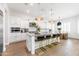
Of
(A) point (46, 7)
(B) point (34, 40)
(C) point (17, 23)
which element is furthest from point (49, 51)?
(C) point (17, 23)

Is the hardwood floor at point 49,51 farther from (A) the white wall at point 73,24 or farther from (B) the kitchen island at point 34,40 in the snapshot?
(A) the white wall at point 73,24

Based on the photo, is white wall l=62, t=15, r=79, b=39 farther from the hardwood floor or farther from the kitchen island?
the kitchen island

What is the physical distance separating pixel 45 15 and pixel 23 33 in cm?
251

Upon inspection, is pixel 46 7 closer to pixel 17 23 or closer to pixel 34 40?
pixel 34 40

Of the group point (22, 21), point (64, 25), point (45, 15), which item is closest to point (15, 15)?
point (22, 21)

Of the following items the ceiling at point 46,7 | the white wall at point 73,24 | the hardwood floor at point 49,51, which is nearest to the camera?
the hardwood floor at point 49,51

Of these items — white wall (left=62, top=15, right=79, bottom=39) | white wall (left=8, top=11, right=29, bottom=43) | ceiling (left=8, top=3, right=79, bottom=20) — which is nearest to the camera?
ceiling (left=8, top=3, right=79, bottom=20)

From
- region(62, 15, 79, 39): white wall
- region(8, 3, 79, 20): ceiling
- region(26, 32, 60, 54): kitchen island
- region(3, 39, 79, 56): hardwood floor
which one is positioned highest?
region(8, 3, 79, 20): ceiling

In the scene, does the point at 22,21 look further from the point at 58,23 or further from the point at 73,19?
the point at 73,19

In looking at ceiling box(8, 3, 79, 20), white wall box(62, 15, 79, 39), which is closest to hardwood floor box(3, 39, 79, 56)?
white wall box(62, 15, 79, 39)

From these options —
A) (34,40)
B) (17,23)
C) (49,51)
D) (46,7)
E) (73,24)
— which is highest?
(46,7)

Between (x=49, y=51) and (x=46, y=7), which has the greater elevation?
(x=46, y=7)

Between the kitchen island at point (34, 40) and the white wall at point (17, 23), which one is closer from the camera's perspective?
the kitchen island at point (34, 40)

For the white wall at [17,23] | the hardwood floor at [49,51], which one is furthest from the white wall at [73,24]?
the white wall at [17,23]
